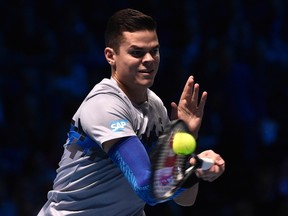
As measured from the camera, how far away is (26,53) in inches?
392

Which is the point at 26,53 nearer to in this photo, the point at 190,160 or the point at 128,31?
the point at 128,31

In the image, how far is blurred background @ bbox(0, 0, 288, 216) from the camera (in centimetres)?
900

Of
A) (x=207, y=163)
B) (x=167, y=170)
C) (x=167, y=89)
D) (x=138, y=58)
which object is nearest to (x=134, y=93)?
(x=138, y=58)

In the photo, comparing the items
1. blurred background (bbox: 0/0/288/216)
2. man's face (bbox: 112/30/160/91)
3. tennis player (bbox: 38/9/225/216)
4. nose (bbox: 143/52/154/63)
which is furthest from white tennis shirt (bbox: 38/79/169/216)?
blurred background (bbox: 0/0/288/216)

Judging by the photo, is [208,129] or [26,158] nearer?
[26,158]

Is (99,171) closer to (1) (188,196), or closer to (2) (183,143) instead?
(1) (188,196)

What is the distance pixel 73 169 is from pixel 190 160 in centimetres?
95

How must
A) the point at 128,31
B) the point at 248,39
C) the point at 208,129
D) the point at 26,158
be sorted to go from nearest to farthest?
the point at 128,31, the point at 26,158, the point at 208,129, the point at 248,39

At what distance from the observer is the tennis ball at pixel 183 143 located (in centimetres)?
459

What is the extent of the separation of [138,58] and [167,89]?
4916 millimetres

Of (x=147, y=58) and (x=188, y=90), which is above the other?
(x=147, y=58)

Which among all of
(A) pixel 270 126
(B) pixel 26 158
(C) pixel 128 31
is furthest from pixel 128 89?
(A) pixel 270 126

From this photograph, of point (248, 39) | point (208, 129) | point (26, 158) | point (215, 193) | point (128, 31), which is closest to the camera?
point (128, 31)

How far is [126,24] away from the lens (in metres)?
5.25
